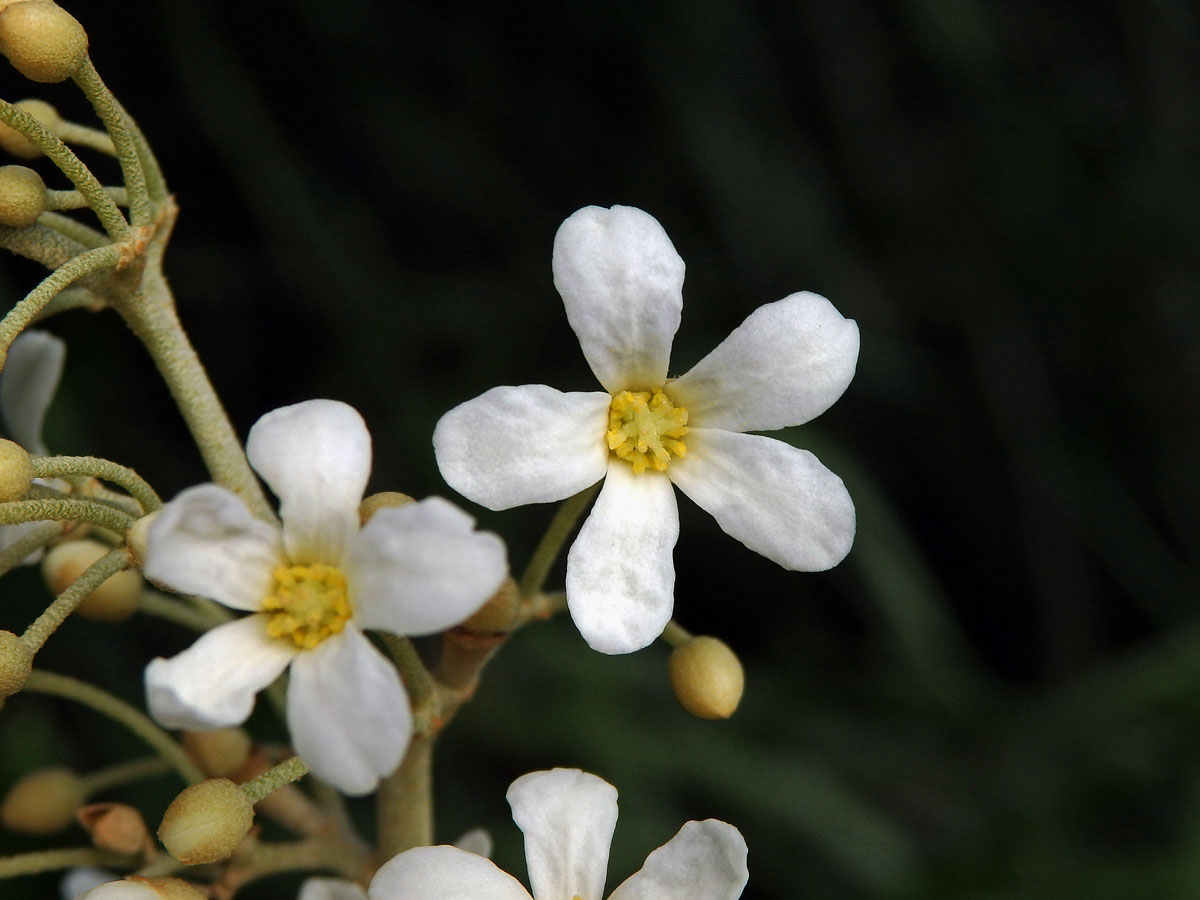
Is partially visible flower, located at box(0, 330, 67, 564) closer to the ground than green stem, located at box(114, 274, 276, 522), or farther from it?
closer to the ground

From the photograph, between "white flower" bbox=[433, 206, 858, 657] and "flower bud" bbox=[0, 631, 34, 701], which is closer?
"flower bud" bbox=[0, 631, 34, 701]

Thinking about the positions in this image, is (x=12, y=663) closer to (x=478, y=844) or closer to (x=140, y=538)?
(x=140, y=538)

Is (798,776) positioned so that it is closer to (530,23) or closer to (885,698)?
(885,698)

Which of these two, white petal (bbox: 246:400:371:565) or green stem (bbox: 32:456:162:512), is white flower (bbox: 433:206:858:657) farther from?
green stem (bbox: 32:456:162:512)

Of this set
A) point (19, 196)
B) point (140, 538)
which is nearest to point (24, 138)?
point (19, 196)

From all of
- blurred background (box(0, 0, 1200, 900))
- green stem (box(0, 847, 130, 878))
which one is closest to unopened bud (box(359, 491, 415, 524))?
green stem (box(0, 847, 130, 878))

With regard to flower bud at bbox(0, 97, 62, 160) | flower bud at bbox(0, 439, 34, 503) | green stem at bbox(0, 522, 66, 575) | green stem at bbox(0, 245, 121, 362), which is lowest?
green stem at bbox(0, 522, 66, 575)

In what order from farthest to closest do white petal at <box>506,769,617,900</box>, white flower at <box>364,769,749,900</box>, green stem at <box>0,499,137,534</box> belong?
white petal at <box>506,769,617,900</box>, white flower at <box>364,769,749,900</box>, green stem at <box>0,499,137,534</box>
